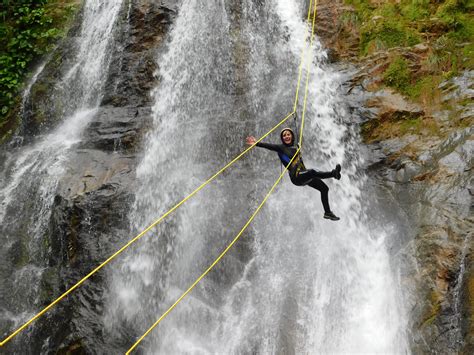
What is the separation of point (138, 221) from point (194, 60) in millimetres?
3939

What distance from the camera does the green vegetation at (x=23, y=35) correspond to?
34.4 feet

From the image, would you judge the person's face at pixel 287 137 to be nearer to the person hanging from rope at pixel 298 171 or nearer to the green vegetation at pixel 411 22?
the person hanging from rope at pixel 298 171

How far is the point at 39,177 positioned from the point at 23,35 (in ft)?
15.2

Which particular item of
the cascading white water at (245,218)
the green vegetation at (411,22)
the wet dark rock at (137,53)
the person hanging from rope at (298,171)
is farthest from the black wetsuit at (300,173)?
the wet dark rock at (137,53)

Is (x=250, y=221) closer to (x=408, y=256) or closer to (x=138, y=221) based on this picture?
(x=138, y=221)

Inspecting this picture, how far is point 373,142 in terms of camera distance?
7.96m

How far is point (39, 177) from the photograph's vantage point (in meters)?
8.67

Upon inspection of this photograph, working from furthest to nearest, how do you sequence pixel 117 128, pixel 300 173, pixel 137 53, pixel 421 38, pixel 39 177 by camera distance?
pixel 137 53, pixel 117 128, pixel 39 177, pixel 421 38, pixel 300 173

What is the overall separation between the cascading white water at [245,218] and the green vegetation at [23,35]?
342 centimetres

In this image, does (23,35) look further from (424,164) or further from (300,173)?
(424,164)

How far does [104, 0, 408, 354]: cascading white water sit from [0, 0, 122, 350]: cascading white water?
61.7 inches

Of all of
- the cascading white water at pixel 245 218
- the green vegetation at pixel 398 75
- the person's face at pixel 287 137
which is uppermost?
the green vegetation at pixel 398 75

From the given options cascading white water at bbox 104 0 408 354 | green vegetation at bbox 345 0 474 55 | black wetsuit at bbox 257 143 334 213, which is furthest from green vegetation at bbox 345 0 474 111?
black wetsuit at bbox 257 143 334 213

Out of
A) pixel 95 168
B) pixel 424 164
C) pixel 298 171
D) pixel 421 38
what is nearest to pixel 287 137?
pixel 298 171
